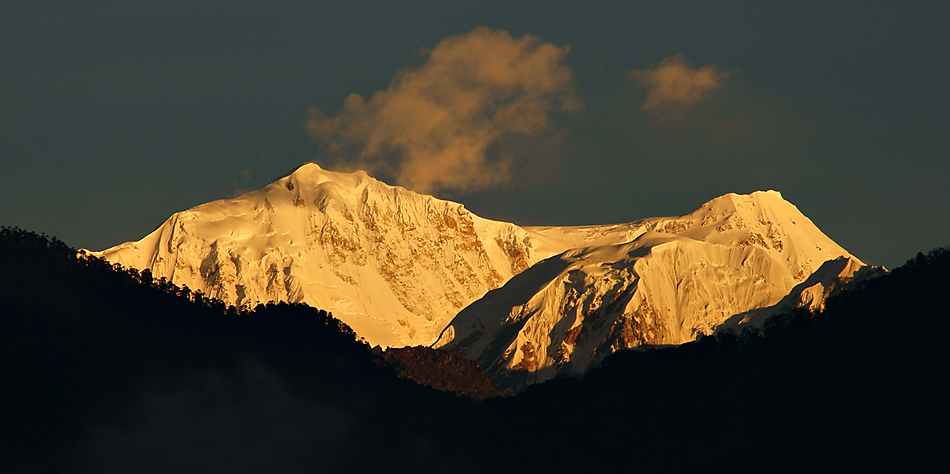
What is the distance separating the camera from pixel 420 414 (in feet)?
634

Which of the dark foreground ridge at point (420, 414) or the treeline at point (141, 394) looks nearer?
the dark foreground ridge at point (420, 414)

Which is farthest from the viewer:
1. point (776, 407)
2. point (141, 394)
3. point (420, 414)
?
point (420, 414)

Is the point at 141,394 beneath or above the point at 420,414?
beneath

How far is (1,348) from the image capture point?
160 meters

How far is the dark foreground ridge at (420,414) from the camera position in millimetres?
151125

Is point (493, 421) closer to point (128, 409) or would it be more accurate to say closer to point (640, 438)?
point (640, 438)

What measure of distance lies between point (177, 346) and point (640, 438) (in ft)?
184

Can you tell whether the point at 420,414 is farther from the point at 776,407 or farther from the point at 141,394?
the point at 776,407

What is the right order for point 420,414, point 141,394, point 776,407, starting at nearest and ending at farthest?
point 776,407, point 141,394, point 420,414

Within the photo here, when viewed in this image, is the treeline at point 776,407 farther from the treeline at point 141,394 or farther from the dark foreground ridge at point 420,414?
the treeline at point 141,394

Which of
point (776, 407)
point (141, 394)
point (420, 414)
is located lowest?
point (776, 407)

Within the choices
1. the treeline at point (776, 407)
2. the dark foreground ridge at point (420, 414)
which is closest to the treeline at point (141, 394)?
the dark foreground ridge at point (420, 414)

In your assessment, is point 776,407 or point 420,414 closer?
point 776,407

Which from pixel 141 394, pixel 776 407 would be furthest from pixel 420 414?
pixel 776 407
